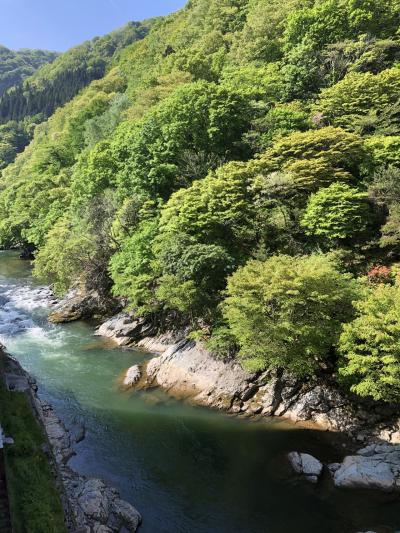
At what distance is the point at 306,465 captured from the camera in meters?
19.4

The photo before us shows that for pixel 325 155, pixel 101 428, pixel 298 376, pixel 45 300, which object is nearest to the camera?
pixel 101 428

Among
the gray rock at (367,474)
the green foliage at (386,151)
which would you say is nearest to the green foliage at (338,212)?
the green foliage at (386,151)

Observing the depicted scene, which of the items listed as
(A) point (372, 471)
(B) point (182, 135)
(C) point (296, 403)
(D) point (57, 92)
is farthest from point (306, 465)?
(D) point (57, 92)

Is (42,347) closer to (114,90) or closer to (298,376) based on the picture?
(298,376)

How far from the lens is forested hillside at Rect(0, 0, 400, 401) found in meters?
22.8

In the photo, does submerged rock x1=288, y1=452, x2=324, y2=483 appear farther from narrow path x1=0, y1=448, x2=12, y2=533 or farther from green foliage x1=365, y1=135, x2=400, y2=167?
green foliage x1=365, y1=135, x2=400, y2=167

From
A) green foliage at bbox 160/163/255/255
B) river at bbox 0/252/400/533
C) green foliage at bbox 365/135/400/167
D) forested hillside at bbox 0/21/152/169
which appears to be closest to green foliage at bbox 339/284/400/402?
river at bbox 0/252/400/533

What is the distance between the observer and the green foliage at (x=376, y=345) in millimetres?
19328

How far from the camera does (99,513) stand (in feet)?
53.1

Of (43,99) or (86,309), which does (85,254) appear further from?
(43,99)

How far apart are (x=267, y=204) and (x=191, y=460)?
67.1 feet

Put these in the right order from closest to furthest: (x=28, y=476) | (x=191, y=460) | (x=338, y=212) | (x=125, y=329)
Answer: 1. (x=28, y=476)
2. (x=191, y=460)
3. (x=338, y=212)
4. (x=125, y=329)

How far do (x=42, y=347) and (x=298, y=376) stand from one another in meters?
22.1

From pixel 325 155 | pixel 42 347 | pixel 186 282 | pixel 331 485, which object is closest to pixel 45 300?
pixel 42 347
